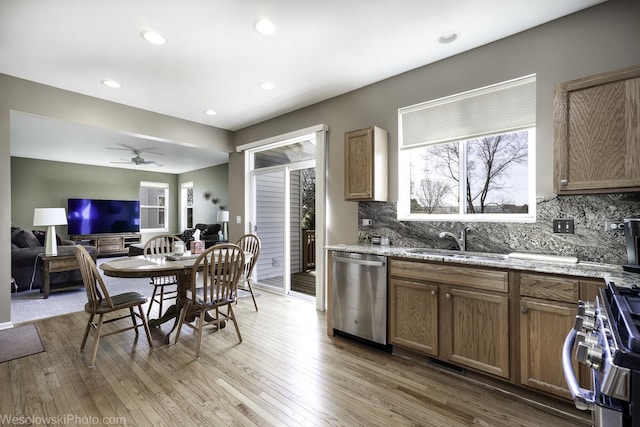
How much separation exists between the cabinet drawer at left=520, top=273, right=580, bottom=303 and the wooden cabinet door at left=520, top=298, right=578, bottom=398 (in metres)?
0.04

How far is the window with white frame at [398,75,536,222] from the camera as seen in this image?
2.56 m

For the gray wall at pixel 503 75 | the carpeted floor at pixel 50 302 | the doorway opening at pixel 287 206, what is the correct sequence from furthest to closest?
the doorway opening at pixel 287 206 → the carpeted floor at pixel 50 302 → the gray wall at pixel 503 75

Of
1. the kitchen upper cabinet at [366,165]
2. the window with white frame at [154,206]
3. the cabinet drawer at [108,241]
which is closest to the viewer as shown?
the kitchen upper cabinet at [366,165]

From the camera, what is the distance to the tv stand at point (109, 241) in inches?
320

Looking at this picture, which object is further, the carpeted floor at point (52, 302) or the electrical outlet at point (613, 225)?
the carpeted floor at point (52, 302)

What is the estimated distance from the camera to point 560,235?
2.27 m

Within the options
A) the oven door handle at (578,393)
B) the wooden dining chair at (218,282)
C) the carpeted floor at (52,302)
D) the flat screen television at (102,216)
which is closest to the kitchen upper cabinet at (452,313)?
Result: the oven door handle at (578,393)

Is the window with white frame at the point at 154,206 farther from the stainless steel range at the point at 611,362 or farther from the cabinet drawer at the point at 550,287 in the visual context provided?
the stainless steel range at the point at 611,362

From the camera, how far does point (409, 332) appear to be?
8.21 feet

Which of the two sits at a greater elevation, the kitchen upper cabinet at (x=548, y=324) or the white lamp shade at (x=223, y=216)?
the white lamp shade at (x=223, y=216)

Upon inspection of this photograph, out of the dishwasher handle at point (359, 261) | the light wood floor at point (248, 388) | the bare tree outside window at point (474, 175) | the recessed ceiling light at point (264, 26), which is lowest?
the light wood floor at point (248, 388)

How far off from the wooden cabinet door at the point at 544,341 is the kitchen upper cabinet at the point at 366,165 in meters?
1.64

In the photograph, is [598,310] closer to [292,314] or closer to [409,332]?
[409,332]

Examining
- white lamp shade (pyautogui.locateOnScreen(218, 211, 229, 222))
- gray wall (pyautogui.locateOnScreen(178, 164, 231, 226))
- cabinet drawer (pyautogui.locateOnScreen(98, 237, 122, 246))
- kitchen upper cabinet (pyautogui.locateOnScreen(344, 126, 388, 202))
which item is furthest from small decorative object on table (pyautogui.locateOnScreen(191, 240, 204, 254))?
cabinet drawer (pyautogui.locateOnScreen(98, 237, 122, 246))
